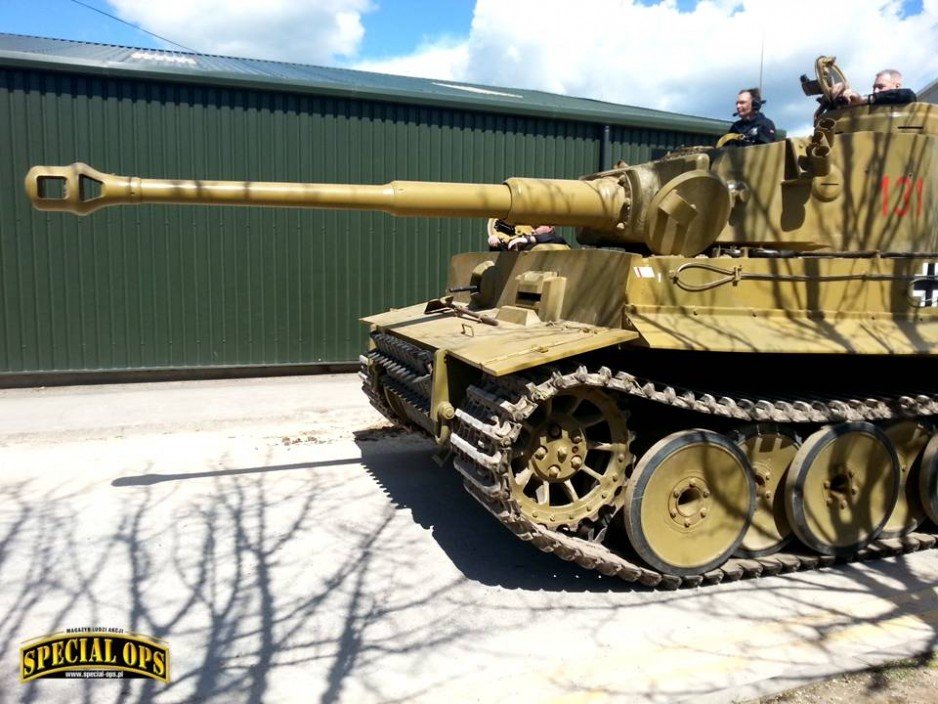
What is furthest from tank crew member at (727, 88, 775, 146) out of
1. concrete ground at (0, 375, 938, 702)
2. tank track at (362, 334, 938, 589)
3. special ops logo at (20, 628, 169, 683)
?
special ops logo at (20, 628, 169, 683)

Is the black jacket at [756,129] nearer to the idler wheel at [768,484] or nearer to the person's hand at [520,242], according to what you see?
the person's hand at [520,242]

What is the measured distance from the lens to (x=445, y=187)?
5.32 metres

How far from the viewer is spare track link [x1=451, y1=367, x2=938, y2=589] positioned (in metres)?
4.34

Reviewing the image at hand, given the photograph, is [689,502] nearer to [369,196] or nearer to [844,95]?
[369,196]

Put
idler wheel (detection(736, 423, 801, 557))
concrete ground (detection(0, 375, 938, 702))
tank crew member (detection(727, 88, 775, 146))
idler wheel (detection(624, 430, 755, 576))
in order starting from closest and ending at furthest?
1. concrete ground (detection(0, 375, 938, 702))
2. idler wheel (detection(624, 430, 755, 576))
3. idler wheel (detection(736, 423, 801, 557))
4. tank crew member (detection(727, 88, 775, 146))

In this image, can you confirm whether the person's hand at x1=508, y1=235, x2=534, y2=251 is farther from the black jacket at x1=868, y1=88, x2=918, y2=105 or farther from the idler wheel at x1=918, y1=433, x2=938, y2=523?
the idler wheel at x1=918, y1=433, x2=938, y2=523

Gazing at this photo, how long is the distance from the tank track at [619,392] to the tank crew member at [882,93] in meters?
2.38

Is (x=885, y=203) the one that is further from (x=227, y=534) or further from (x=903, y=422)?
(x=227, y=534)

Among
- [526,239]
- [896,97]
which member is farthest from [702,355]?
[896,97]

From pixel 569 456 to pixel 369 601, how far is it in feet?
4.84

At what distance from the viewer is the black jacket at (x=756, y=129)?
672cm

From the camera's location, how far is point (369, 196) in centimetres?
515

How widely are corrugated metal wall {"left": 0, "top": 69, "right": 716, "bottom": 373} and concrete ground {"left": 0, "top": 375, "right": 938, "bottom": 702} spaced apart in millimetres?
3888

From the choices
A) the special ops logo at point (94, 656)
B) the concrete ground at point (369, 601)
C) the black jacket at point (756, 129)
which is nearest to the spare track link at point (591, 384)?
the concrete ground at point (369, 601)
